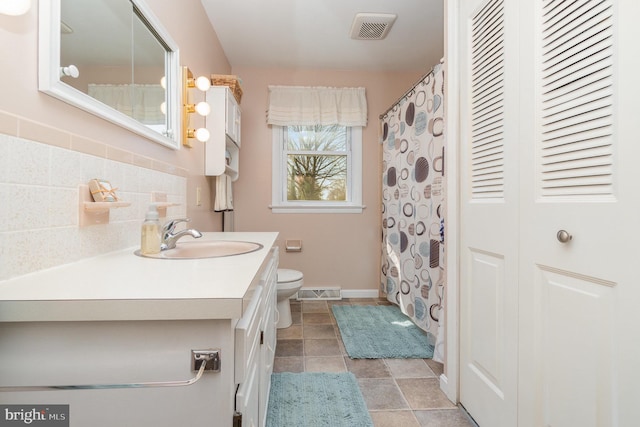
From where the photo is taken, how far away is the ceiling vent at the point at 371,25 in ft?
7.61

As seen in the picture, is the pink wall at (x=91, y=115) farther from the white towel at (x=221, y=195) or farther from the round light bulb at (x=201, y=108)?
the round light bulb at (x=201, y=108)

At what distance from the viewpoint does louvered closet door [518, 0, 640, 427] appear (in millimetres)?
762

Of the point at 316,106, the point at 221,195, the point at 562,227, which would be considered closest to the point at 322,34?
the point at 316,106

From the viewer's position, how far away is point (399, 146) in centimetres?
271

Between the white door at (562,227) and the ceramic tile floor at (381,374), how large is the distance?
9.5 inches

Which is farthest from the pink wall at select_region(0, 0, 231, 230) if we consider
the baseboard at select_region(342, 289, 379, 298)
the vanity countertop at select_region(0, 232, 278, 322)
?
the baseboard at select_region(342, 289, 379, 298)

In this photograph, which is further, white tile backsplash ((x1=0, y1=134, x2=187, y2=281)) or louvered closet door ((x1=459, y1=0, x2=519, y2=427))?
louvered closet door ((x1=459, y1=0, x2=519, y2=427))

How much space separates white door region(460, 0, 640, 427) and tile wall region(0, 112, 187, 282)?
1.39m

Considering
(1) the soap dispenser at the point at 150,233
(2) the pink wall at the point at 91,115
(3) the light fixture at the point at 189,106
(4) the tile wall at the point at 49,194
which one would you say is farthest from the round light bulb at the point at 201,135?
(1) the soap dispenser at the point at 150,233

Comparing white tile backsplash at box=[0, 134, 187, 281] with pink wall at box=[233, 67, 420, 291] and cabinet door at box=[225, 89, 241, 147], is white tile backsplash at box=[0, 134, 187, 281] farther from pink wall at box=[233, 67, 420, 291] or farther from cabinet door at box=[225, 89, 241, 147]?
pink wall at box=[233, 67, 420, 291]

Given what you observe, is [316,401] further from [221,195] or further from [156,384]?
[221,195]

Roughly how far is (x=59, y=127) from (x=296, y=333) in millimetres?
1917

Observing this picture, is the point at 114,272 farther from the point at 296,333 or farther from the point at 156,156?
the point at 296,333

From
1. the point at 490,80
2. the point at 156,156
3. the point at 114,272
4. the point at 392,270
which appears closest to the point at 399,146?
the point at 392,270
